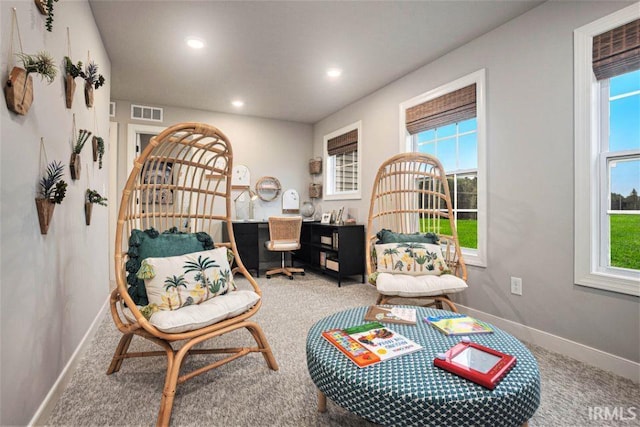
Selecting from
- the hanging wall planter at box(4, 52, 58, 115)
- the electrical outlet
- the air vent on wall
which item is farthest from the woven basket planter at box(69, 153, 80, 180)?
the electrical outlet

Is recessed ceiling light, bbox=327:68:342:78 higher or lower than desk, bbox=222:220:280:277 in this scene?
higher

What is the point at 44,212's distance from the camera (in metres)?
1.36

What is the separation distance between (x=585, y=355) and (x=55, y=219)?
319 cm

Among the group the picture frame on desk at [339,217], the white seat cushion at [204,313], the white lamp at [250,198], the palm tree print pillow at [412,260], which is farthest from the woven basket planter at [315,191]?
the white seat cushion at [204,313]

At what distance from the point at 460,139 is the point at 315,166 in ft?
8.69

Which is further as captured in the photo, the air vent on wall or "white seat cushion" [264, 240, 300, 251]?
the air vent on wall

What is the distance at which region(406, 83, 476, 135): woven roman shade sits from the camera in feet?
9.21

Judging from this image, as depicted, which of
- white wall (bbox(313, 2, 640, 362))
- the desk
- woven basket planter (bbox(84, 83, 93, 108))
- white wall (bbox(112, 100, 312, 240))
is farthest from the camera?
white wall (bbox(112, 100, 312, 240))

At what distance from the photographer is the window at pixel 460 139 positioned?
2672mm

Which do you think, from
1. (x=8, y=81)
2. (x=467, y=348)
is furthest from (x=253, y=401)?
(x=8, y=81)

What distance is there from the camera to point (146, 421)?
139 centimetres

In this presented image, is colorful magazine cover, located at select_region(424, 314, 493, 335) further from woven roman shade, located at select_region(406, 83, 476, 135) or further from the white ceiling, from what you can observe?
the white ceiling

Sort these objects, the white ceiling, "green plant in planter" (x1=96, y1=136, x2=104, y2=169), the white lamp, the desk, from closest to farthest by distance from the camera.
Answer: the white ceiling < "green plant in planter" (x1=96, y1=136, x2=104, y2=169) < the desk < the white lamp

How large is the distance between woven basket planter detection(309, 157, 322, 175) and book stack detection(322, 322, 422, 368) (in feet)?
13.0
